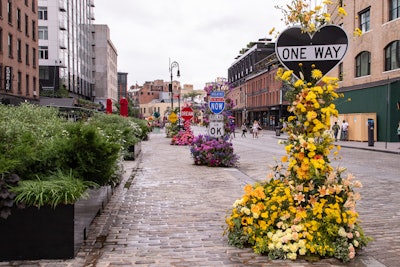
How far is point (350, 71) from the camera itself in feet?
126

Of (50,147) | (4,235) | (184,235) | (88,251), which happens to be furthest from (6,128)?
(184,235)

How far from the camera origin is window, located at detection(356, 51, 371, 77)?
3622 cm

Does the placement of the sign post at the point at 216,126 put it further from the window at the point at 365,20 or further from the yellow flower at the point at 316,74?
the window at the point at 365,20

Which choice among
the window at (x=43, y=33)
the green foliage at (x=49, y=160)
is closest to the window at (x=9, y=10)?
the window at (x=43, y=33)

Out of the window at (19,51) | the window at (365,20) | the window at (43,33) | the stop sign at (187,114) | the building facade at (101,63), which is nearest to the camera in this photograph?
the stop sign at (187,114)

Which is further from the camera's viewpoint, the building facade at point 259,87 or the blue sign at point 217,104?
the building facade at point 259,87

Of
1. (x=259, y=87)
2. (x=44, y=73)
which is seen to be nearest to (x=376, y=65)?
(x=44, y=73)

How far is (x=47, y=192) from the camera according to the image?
4922 millimetres

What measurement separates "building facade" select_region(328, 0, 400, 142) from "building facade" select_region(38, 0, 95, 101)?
36.9 m

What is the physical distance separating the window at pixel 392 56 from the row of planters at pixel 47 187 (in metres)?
30.6

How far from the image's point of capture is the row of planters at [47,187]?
189 inches

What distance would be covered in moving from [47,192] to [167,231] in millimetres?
2033

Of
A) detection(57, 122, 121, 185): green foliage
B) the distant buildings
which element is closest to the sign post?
detection(57, 122, 121, 185): green foliage

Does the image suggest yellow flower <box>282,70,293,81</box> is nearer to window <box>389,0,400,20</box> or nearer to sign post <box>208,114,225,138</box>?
sign post <box>208,114,225,138</box>
